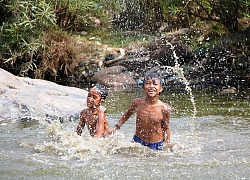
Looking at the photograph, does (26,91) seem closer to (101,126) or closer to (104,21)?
(101,126)

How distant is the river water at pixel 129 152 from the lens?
468 cm

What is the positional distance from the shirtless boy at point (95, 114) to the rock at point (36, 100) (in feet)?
5.74

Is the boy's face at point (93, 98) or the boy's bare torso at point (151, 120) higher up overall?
the boy's face at point (93, 98)

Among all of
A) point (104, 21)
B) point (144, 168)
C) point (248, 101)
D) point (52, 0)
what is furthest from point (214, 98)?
point (104, 21)

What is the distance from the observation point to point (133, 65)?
1310cm

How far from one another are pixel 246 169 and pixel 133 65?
852 cm

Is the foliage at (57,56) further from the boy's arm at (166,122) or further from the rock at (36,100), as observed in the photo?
the boy's arm at (166,122)

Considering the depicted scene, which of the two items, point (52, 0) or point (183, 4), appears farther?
point (52, 0)

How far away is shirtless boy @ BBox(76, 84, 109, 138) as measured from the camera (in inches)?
230

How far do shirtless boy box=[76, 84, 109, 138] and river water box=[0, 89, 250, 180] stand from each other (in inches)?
7.2

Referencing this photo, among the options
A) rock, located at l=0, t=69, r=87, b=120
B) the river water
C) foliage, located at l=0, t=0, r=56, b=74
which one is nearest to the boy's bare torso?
the river water

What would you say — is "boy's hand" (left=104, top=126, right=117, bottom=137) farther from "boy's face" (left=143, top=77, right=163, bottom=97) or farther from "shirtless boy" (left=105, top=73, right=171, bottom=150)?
"boy's face" (left=143, top=77, right=163, bottom=97)

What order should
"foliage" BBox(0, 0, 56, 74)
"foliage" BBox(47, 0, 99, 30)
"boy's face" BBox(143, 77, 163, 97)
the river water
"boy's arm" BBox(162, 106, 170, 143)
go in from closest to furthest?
the river water
"boy's face" BBox(143, 77, 163, 97)
"boy's arm" BBox(162, 106, 170, 143)
"foliage" BBox(0, 0, 56, 74)
"foliage" BBox(47, 0, 99, 30)

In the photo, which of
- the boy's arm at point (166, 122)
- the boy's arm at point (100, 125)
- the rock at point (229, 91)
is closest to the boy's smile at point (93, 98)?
the boy's arm at point (100, 125)
